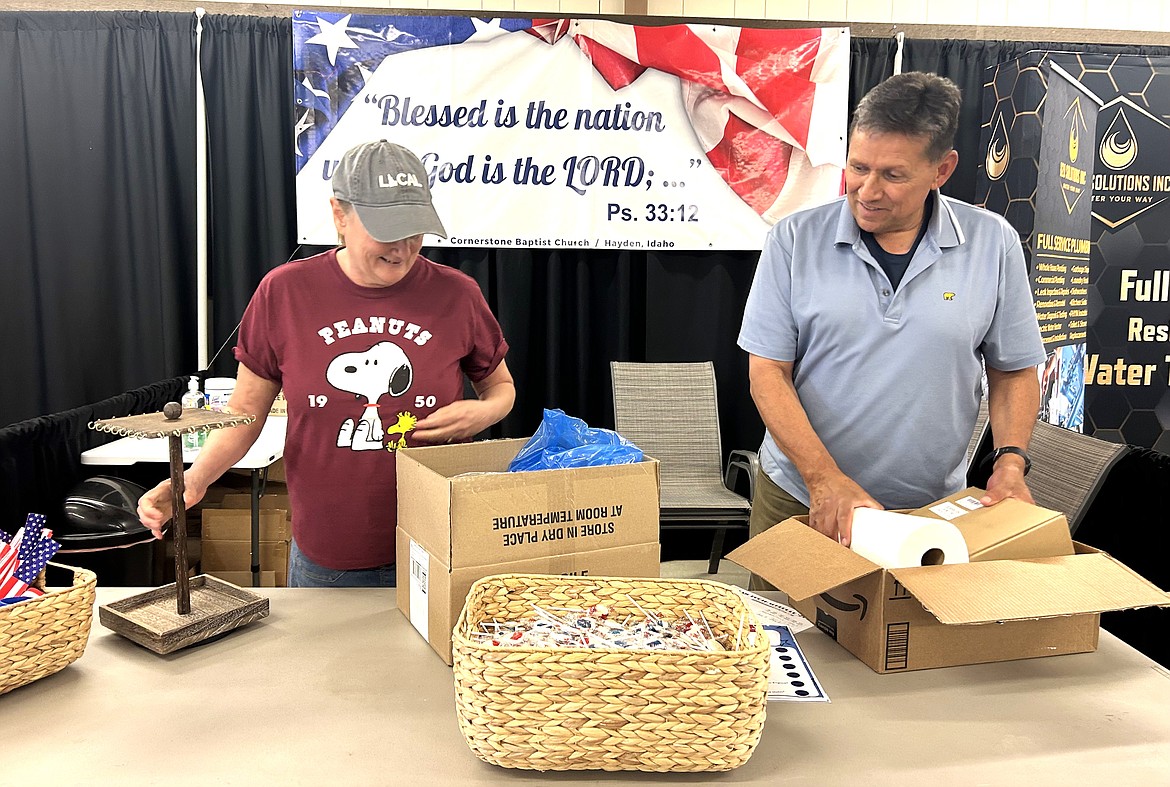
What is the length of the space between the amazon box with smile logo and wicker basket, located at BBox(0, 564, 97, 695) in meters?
0.92

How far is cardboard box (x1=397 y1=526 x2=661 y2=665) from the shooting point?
3.93 feet

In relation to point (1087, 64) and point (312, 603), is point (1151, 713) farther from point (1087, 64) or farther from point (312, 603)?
point (1087, 64)

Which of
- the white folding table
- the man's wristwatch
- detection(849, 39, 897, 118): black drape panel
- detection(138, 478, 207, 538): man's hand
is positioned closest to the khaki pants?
the man's wristwatch

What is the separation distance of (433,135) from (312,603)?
2.82 m

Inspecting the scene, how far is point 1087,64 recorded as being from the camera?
362 cm

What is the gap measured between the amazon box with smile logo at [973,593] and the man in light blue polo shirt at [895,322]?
0.98 ft

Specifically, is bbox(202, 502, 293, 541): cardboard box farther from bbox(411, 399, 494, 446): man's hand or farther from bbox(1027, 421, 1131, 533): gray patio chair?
bbox(1027, 421, 1131, 533): gray patio chair

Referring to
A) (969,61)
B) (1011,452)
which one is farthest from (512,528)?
(969,61)

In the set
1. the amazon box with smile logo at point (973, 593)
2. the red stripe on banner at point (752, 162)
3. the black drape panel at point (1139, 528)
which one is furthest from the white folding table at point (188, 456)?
the black drape panel at point (1139, 528)

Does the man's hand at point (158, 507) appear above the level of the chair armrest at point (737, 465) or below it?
above

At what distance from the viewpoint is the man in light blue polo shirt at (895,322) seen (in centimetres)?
163

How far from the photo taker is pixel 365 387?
154 centimetres

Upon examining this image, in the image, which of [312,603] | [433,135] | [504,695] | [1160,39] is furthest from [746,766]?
[1160,39]

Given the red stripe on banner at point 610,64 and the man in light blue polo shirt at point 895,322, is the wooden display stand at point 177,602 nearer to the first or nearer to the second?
the man in light blue polo shirt at point 895,322
